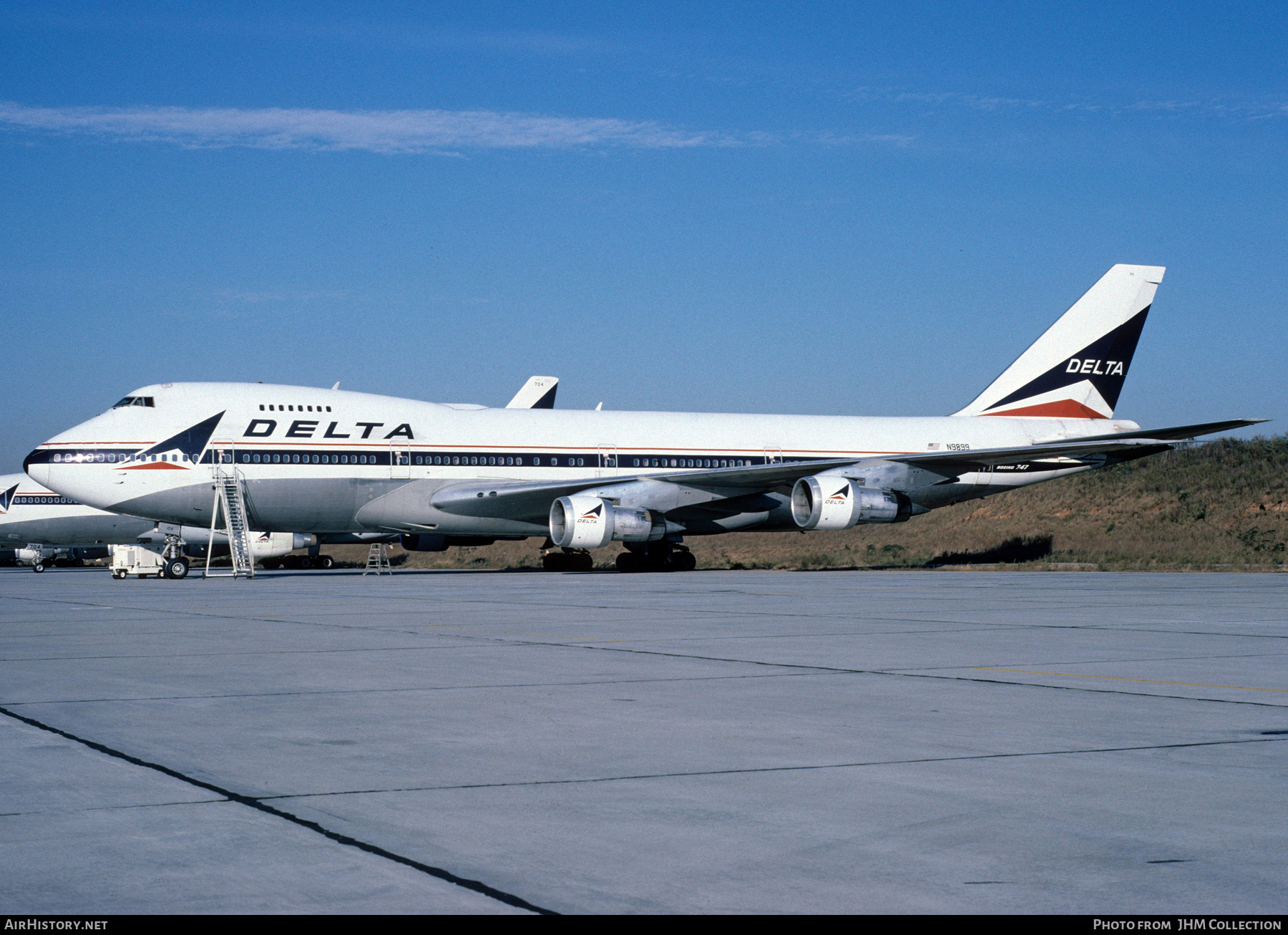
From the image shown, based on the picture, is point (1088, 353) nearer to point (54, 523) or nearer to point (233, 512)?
point (233, 512)

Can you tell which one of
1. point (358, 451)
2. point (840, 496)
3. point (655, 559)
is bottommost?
point (655, 559)

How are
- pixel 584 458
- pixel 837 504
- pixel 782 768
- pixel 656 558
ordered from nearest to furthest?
pixel 782 768 < pixel 837 504 < pixel 584 458 < pixel 656 558

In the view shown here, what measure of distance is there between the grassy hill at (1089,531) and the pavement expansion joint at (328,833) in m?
31.5

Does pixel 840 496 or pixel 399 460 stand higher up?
pixel 399 460

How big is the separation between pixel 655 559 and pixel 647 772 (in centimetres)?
2765

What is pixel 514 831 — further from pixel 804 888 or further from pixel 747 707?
pixel 747 707

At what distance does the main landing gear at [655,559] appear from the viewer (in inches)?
1308

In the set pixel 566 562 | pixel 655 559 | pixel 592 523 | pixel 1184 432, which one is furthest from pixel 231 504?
pixel 1184 432

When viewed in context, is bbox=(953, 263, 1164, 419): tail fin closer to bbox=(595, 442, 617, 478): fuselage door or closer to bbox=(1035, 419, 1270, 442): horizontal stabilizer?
bbox=(1035, 419, 1270, 442): horizontal stabilizer

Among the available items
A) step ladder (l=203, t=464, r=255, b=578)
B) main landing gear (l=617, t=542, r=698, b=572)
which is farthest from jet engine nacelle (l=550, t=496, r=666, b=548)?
step ladder (l=203, t=464, r=255, b=578)

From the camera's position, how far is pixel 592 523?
2925 centimetres

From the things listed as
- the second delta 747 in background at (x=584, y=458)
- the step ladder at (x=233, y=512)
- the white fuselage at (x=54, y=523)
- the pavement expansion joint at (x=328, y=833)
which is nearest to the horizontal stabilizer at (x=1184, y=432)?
the second delta 747 in background at (x=584, y=458)

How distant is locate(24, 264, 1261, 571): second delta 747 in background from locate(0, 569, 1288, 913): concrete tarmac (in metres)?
17.1
